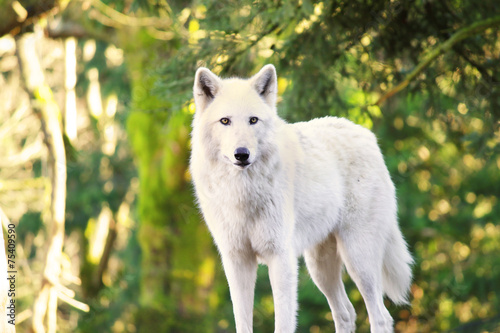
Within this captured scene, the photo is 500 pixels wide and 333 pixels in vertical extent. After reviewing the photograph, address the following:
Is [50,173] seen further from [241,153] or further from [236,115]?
[241,153]

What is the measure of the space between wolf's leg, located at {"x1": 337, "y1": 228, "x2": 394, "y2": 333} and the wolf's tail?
30cm

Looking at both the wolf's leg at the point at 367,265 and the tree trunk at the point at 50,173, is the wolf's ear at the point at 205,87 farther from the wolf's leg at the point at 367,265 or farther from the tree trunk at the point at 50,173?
the tree trunk at the point at 50,173

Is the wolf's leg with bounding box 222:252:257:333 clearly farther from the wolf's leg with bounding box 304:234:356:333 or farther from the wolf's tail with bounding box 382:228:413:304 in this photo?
the wolf's tail with bounding box 382:228:413:304

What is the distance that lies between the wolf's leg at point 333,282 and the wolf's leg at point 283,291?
0.78 metres


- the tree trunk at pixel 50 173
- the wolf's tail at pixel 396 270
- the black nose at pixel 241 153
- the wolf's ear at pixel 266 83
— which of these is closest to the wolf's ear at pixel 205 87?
the wolf's ear at pixel 266 83

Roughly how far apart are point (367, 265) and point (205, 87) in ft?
5.83

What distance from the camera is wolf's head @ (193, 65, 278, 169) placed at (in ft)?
11.8

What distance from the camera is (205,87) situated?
3.88 meters

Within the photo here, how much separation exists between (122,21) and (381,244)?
6.84 meters

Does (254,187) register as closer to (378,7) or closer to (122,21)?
(378,7)

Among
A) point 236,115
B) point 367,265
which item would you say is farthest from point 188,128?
point 236,115

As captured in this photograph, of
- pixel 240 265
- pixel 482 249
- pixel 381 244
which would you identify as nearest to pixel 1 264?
pixel 240 265

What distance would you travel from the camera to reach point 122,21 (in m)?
9.85

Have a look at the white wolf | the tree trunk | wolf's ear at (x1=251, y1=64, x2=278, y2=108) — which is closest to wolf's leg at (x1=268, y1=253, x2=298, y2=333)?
the white wolf
